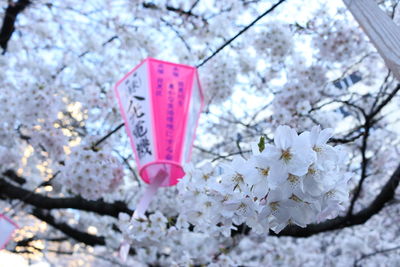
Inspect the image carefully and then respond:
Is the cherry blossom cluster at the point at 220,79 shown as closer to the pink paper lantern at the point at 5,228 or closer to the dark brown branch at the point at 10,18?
the pink paper lantern at the point at 5,228

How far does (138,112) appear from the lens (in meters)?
2.52

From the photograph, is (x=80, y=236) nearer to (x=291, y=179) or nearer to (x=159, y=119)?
(x=159, y=119)

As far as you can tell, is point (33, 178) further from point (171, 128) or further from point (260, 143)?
point (260, 143)

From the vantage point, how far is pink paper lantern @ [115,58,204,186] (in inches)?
93.1

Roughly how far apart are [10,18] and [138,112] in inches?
139

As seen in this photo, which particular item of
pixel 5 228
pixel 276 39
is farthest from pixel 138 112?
pixel 276 39

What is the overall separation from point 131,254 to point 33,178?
2173 mm

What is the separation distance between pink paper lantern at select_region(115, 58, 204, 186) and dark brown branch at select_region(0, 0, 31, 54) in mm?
2928

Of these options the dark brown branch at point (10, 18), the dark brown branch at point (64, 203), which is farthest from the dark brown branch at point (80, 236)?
the dark brown branch at point (10, 18)

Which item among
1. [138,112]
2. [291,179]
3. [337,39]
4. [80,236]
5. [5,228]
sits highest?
[337,39]

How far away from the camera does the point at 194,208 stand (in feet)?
6.01

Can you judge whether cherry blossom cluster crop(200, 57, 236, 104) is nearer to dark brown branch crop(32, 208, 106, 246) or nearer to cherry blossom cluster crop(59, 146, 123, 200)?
cherry blossom cluster crop(59, 146, 123, 200)

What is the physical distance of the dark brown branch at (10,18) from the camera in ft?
15.9

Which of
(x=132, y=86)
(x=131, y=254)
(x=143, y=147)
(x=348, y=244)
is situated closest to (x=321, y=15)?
(x=132, y=86)
